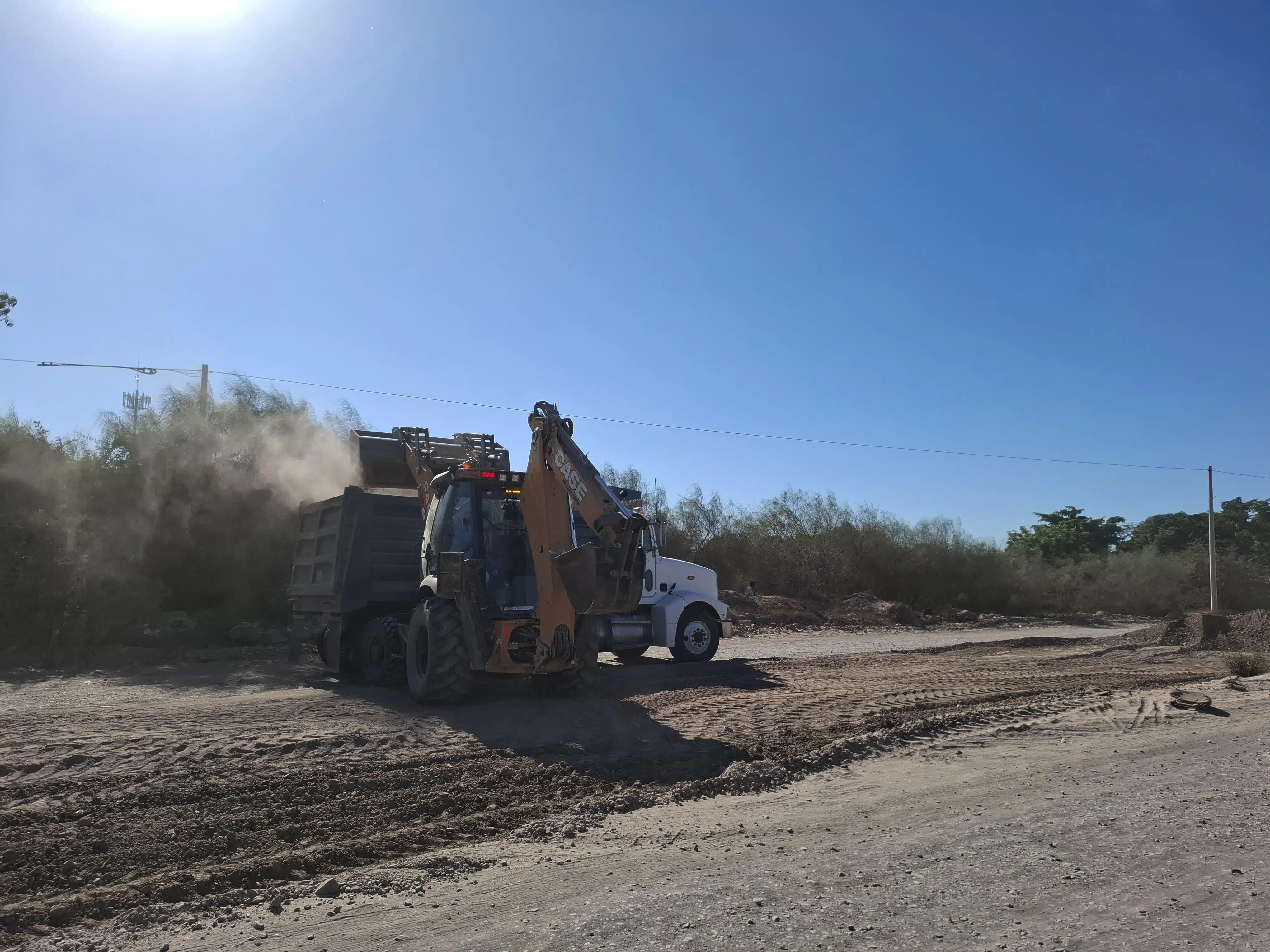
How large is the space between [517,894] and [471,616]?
5.57 meters

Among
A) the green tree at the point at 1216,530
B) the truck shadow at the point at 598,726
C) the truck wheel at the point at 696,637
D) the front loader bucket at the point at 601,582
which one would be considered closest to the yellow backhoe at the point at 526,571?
the front loader bucket at the point at 601,582

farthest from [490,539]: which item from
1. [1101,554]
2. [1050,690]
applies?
[1101,554]

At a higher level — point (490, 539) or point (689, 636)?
point (490, 539)

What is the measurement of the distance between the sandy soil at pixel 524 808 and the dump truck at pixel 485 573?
73 centimetres

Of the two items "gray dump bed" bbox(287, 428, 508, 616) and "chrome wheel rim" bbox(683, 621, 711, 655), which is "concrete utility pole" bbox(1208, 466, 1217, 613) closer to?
"chrome wheel rim" bbox(683, 621, 711, 655)

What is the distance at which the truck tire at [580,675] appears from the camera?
10125 mm

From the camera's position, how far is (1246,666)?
46.1 ft

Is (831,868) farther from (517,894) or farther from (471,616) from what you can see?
Answer: (471,616)

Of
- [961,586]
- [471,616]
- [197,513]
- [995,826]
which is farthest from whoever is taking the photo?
[961,586]

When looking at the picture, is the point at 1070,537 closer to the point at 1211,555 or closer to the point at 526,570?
the point at 1211,555

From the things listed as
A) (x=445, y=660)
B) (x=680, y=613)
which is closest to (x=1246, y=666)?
(x=680, y=613)

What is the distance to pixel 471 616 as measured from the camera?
10.2 m

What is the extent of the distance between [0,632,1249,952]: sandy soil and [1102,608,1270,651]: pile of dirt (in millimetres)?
9288

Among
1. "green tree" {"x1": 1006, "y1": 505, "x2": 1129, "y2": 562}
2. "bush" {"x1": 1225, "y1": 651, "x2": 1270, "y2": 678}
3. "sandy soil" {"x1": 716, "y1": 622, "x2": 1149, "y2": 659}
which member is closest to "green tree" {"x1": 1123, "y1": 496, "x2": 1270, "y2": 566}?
"green tree" {"x1": 1006, "y1": 505, "x2": 1129, "y2": 562}
